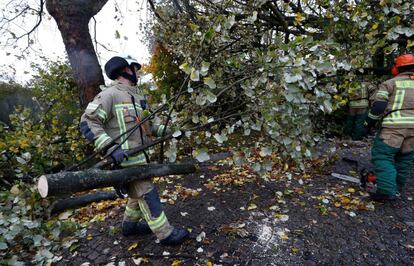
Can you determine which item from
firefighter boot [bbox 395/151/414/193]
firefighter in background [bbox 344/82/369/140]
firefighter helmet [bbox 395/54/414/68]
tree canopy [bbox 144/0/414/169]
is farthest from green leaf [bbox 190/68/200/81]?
firefighter in background [bbox 344/82/369/140]

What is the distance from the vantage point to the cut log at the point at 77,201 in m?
2.26

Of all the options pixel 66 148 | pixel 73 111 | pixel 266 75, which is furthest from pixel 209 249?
pixel 73 111

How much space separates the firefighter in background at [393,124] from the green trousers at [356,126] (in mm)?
3649

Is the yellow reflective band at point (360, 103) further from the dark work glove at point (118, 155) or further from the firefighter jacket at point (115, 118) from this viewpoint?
the dark work glove at point (118, 155)

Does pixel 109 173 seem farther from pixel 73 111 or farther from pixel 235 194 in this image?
pixel 73 111

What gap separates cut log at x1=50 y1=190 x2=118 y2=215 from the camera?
226cm

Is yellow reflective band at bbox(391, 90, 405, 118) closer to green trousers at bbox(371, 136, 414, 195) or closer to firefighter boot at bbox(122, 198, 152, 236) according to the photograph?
green trousers at bbox(371, 136, 414, 195)

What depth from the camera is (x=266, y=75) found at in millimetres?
2160

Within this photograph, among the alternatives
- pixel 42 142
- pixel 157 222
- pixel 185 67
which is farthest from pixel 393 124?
pixel 42 142

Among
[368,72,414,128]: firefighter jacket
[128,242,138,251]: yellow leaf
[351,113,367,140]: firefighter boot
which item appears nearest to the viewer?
[128,242,138,251]: yellow leaf

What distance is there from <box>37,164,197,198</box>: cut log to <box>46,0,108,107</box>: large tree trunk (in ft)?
8.66

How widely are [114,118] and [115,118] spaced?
13 mm

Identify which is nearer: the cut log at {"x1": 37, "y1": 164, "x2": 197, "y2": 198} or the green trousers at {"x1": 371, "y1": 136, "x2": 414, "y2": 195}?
the cut log at {"x1": 37, "y1": 164, "x2": 197, "y2": 198}

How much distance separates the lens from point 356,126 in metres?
6.73
